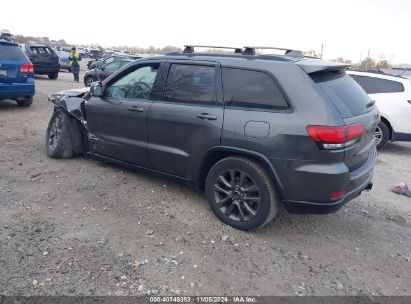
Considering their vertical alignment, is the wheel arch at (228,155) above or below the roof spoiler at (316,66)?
below

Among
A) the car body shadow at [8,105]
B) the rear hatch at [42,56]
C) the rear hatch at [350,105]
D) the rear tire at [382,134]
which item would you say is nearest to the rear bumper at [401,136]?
the rear tire at [382,134]

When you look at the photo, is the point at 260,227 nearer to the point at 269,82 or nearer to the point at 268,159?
the point at 268,159

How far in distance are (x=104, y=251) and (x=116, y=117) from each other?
6.33 feet

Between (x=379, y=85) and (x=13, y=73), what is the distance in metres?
8.24

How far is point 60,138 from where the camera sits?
5492 millimetres

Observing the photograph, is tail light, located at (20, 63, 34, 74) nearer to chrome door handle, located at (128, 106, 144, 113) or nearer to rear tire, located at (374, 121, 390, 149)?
chrome door handle, located at (128, 106, 144, 113)

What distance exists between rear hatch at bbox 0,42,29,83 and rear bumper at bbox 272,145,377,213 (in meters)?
7.57

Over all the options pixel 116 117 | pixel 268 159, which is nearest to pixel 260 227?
pixel 268 159

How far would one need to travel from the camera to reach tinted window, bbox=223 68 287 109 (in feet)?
11.3

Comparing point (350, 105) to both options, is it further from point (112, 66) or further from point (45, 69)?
point (45, 69)

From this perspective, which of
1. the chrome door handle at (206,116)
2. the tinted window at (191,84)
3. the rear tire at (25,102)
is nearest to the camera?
the chrome door handle at (206,116)

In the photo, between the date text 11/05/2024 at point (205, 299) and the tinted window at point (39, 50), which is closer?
the date text 11/05/2024 at point (205, 299)

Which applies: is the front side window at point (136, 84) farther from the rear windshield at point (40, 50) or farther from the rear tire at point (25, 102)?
the rear windshield at point (40, 50)

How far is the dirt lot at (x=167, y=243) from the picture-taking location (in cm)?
294
